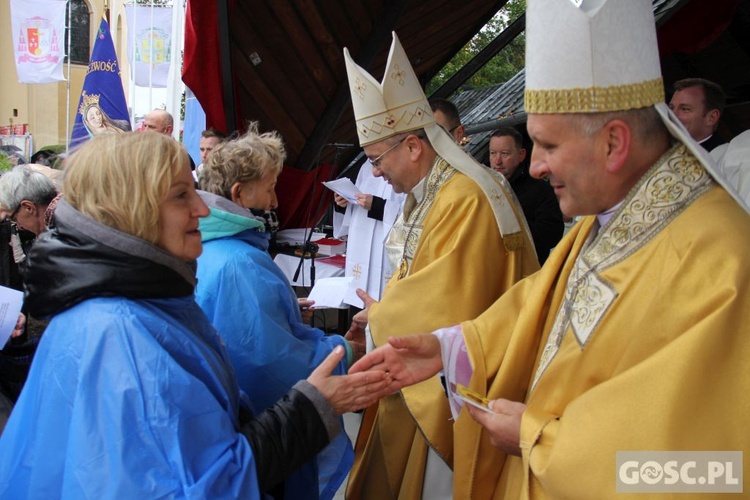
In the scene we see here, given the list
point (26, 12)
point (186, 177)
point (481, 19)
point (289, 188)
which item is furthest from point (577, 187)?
point (26, 12)

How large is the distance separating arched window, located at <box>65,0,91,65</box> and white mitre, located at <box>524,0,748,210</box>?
30.0m

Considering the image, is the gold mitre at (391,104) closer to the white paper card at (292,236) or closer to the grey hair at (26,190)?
the grey hair at (26,190)

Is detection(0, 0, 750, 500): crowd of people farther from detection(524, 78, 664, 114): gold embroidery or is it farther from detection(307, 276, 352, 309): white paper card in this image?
detection(307, 276, 352, 309): white paper card

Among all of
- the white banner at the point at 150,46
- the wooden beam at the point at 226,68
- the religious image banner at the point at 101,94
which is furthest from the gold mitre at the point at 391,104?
the white banner at the point at 150,46

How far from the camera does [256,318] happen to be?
2.38 metres

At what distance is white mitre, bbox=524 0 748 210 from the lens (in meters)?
1.68

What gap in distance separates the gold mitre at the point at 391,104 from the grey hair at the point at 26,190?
1.61 meters

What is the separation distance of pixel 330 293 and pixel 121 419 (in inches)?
107

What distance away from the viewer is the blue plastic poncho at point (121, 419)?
5.03 ft

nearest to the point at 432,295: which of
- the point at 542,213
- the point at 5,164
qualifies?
the point at 542,213

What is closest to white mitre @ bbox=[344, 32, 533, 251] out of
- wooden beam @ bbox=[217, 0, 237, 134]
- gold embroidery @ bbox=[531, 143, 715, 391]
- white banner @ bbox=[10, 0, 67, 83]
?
gold embroidery @ bbox=[531, 143, 715, 391]

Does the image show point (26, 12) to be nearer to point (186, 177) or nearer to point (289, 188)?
point (289, 188)

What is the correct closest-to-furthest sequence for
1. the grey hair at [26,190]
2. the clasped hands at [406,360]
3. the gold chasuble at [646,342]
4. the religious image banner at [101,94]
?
the gold chasuble at [646,342] → the clasped hands at [406,360] → the grey hair at [26,190] → the religious image banner at [101,94]

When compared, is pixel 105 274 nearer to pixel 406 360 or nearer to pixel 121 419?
pixel 121 419
